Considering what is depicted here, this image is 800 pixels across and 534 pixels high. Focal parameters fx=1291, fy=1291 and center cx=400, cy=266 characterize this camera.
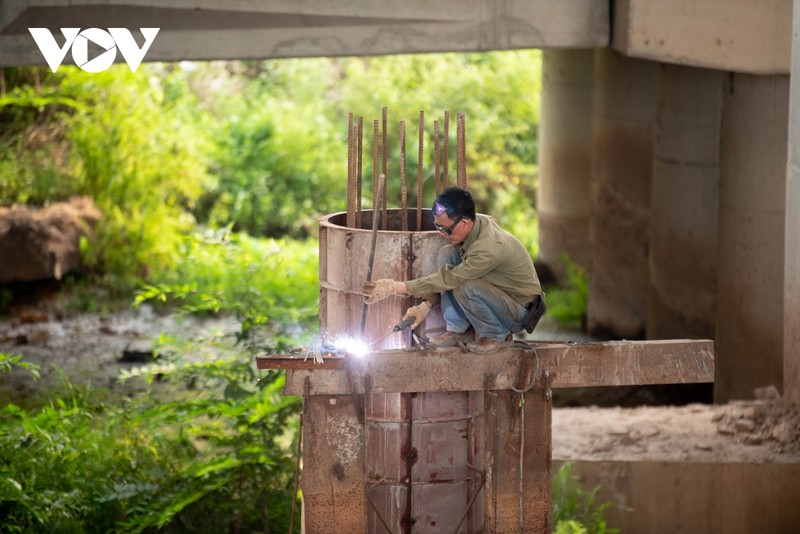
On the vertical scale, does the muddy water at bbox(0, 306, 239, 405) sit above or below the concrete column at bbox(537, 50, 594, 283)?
below

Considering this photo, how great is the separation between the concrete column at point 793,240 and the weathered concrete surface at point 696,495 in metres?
0.82

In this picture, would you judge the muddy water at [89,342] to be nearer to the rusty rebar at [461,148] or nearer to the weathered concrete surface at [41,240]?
the weathered concrete surface at [41,240]

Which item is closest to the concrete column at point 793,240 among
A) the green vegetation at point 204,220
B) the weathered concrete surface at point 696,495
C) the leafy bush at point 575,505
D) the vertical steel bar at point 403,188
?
the weathered concrete surface at point 696,495

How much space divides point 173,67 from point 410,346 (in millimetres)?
18737

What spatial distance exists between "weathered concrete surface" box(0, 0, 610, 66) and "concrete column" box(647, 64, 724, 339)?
276cm

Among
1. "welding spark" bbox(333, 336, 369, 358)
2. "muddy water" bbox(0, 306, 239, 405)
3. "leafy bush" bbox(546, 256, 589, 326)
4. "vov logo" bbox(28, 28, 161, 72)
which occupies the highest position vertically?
"vov logo" bbox(28, 28, 161, 72)

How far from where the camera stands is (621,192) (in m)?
18.1

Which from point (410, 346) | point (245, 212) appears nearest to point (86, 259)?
point (245, 212)

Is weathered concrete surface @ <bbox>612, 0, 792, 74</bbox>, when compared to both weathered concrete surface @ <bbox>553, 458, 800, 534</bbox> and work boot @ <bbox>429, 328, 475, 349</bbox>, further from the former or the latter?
work boot @ <bbox>429, 328, 475, 349</bbox>

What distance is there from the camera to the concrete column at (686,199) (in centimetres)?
1527

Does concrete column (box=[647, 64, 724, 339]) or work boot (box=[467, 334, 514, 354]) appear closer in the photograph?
work boot (box=[467, 334, 514, 354])

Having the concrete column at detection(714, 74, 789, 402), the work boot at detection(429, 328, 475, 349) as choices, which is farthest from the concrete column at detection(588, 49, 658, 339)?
the work boot at detection(429, 328, 475, 349)

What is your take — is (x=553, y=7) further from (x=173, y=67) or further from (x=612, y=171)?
(x=173, y=67)

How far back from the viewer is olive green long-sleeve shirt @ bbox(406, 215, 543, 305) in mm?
7570
